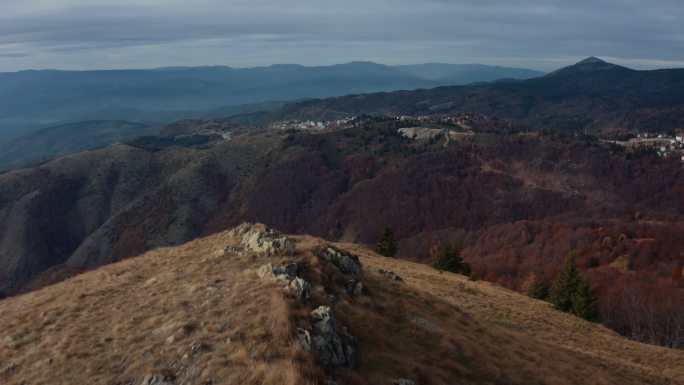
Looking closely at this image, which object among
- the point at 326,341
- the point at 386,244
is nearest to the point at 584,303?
the point at 386,244

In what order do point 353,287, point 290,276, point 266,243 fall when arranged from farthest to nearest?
point 266,243 < point 353,287 < point 290,276

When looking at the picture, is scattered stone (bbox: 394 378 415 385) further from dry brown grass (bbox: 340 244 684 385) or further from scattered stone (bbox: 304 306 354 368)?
scattered stone (bbox: 304 306 354 368)

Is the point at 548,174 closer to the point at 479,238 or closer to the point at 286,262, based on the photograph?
the point at 479,238

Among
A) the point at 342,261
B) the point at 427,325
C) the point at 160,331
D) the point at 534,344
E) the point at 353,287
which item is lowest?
the point at 534,344

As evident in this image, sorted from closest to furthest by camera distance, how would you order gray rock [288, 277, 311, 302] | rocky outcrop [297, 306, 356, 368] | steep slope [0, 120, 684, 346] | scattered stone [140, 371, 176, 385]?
scattered stone [140, 371, 176, 385] → rocky outcrop [297, 306, 356, 368] → gray rock [288, 277, 311, 302] → steep slope [0, 120, 684, 346]

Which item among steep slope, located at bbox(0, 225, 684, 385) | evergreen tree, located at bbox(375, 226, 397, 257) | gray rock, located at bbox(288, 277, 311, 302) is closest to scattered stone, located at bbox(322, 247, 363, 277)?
steep slope, located at bbox(0, 225, 684, 385)

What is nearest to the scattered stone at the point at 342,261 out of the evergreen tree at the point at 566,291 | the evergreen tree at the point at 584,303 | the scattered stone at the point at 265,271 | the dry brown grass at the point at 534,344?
the dry brown grass at the point at 534,344

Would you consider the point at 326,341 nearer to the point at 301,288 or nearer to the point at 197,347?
the point at 301,288

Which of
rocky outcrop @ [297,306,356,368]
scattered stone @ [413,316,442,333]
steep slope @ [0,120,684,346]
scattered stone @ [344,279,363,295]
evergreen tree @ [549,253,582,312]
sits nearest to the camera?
rocky outcrop @ [297,306,356,368]
